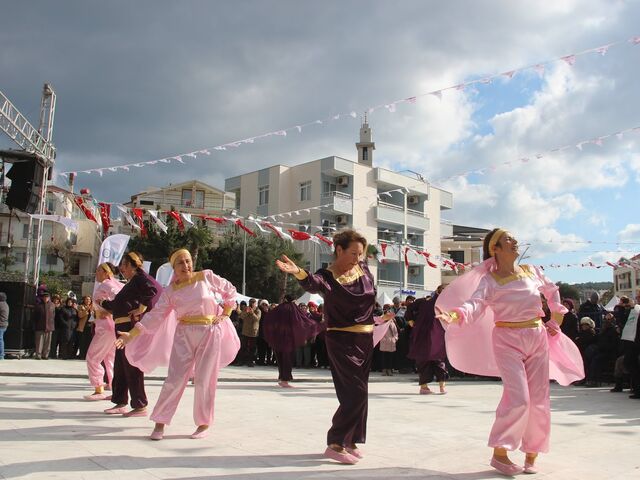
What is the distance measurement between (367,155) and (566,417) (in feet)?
143

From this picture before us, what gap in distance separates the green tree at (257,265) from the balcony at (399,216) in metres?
7.70

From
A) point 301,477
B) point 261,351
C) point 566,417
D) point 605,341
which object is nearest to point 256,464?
point 301,477

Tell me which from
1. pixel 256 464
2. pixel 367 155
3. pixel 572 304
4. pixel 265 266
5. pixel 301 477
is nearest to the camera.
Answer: pixel 301 477

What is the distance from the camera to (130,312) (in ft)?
24.9

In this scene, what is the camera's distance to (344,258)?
17.9 ft

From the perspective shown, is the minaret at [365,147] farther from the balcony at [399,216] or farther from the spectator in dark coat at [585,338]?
the spectator in dark coat at [585,338]

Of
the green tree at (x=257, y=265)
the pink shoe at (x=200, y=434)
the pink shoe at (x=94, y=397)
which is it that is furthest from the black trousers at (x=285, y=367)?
the green tree at (x=257, y=265)

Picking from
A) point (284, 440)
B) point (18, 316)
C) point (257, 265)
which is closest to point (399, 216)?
point (257, 265)

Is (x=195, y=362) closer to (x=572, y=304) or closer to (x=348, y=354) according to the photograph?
(x=348, y=354)

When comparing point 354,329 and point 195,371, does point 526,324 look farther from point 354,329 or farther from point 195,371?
point 195,371

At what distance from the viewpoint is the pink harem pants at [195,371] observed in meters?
5.89

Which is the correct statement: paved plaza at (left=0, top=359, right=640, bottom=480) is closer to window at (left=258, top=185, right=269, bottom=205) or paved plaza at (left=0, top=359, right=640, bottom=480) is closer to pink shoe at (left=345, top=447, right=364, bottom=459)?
pink shoe at (left=345, top=447, right=364, bottom=459)

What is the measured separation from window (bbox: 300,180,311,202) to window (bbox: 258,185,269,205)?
3123mm

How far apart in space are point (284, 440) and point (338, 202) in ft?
122
